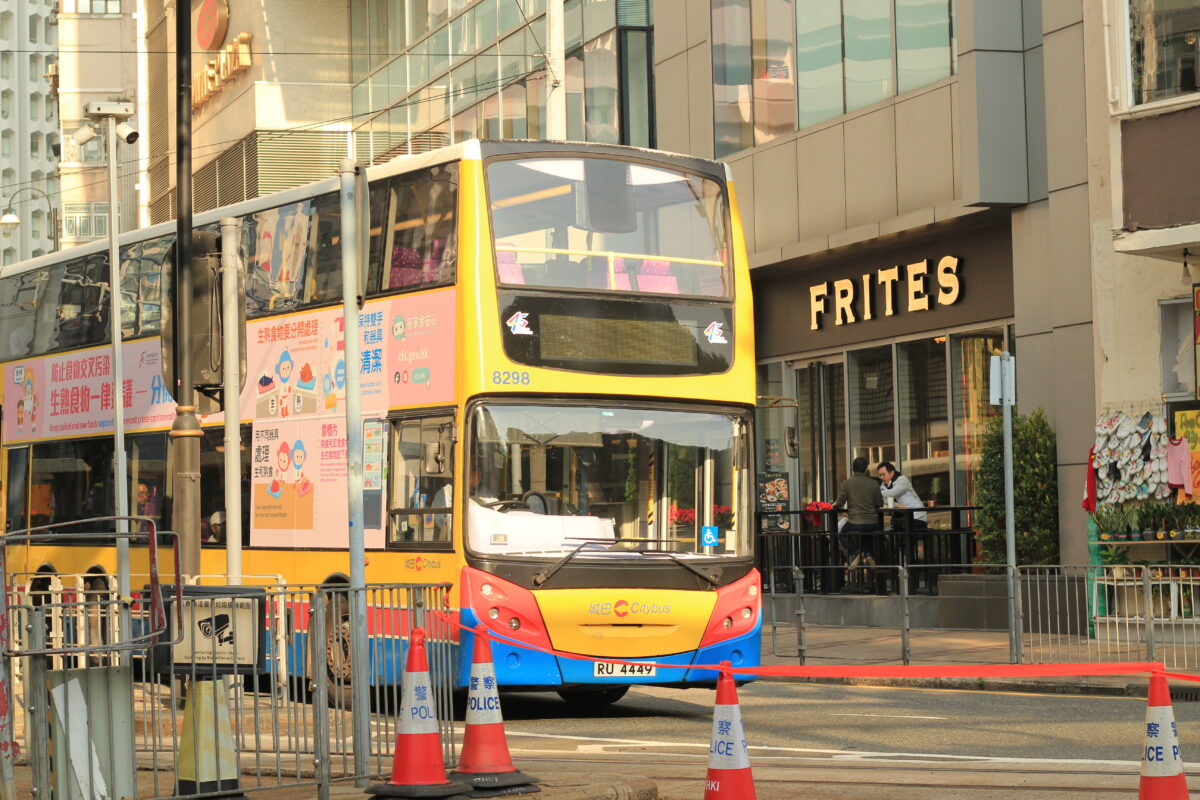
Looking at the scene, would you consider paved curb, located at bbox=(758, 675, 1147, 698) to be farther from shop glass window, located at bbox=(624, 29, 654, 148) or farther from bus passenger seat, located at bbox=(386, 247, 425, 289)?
shop glass window, located at bbox=(624, 29, 654, 148)

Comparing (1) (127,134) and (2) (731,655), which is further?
(1) (127,134)

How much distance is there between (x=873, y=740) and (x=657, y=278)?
13.9ft

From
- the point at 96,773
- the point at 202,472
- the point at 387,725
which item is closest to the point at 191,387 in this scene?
the point at 202,472

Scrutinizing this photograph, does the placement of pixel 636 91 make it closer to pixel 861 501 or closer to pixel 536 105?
pixel 536 105

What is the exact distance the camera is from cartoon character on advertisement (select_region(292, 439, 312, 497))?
16.3 m

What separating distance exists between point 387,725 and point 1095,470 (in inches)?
516

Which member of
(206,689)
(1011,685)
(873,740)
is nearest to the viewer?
(206,689)

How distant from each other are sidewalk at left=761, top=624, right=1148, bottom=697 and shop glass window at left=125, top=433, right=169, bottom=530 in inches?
253

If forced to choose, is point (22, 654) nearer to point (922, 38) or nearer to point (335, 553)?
point (335, 553)

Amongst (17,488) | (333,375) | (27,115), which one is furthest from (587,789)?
(27,115)

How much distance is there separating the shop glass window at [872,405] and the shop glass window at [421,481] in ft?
42.3

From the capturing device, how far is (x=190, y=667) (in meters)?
8.95

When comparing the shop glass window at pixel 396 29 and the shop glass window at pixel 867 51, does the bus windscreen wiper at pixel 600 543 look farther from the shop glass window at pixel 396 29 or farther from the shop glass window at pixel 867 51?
the shop glass window at pixel 396 29

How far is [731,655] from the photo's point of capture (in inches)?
587
